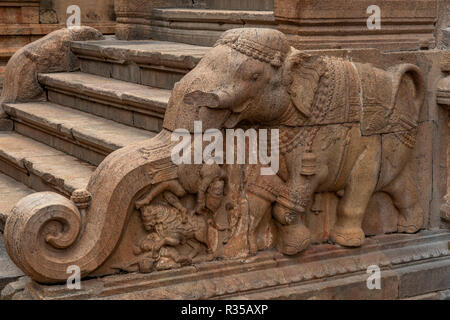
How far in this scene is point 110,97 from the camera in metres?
5.73

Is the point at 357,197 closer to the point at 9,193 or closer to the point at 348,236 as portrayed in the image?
the point at 348,236

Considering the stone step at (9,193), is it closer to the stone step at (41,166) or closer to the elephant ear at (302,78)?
the stone step at (41,166)

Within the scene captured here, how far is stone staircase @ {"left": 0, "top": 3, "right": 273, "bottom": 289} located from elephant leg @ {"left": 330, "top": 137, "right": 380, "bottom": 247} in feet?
4.25

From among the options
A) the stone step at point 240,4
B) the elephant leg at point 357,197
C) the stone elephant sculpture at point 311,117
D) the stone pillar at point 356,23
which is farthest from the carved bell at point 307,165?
the stone step at point 240,4

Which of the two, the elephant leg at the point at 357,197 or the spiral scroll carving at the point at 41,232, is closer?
the spiral scroll carving at the point at 41,232

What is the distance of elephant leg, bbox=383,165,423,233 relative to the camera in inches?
194

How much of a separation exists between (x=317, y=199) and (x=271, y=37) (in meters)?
1.05

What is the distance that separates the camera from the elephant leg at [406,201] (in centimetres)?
493

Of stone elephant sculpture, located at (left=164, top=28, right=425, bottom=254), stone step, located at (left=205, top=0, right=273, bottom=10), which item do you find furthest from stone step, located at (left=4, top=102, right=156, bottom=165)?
stone step, located at (left=205, top=0, right=273, bottom=10)

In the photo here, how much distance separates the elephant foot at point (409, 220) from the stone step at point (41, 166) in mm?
2010

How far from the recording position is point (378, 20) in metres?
4.88

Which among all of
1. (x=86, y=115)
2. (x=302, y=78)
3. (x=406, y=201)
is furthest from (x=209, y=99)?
(x=86, y=115)

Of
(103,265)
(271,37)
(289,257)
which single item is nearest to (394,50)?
(271,37)

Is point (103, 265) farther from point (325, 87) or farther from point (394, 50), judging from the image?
point (394, 50)
